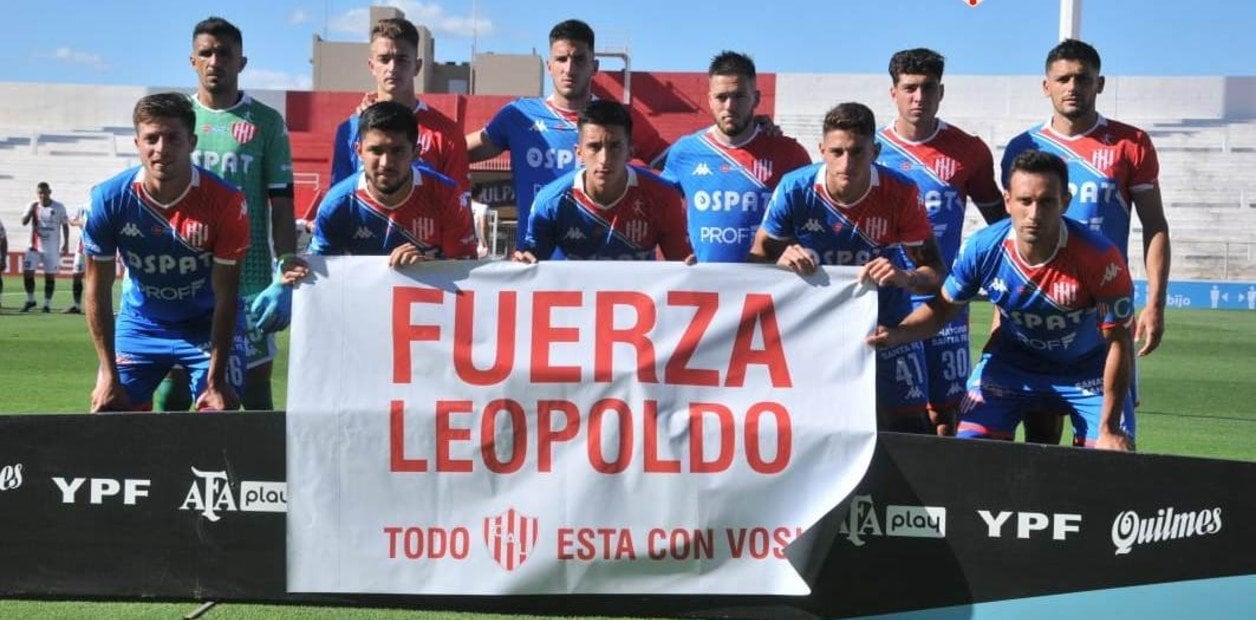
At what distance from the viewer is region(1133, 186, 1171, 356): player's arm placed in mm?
5945

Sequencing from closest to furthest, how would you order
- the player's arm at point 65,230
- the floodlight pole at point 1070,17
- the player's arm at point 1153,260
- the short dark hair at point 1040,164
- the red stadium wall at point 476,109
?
the short dark hair at point 1040,164
the player's arm at point 1153,260
the floodlight pole at point 1070,17
the player's arm at point 65,230
the red stadium wall at point 476,109

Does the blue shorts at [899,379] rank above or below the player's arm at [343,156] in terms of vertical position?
below

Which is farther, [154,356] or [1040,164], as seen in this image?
[154,356]

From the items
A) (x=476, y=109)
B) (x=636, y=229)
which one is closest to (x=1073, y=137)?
(x=636, y=229)

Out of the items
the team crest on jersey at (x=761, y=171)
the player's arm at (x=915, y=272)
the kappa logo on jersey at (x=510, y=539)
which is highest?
the team crest on jersey at (x=761, y=171)

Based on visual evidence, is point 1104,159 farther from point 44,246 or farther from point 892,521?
point 44,246

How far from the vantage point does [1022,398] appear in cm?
549

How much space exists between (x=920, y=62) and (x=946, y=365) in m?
1.56

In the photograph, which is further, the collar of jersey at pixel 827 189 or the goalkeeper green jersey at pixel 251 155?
the goalkeeper green jersey at pixel 251 155

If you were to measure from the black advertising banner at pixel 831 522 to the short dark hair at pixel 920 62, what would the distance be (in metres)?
2.43

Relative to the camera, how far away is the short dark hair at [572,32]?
646cm

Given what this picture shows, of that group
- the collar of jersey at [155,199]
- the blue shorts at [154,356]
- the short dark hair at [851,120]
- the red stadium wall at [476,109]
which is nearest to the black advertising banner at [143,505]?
the blue shorts at [154,356]

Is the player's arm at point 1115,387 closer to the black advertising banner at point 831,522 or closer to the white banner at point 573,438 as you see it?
the black advertising banner at point 831,522

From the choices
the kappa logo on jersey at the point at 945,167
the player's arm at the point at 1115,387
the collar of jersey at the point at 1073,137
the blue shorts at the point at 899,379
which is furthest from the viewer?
the kappa logo on jersey at the point at 945,167
